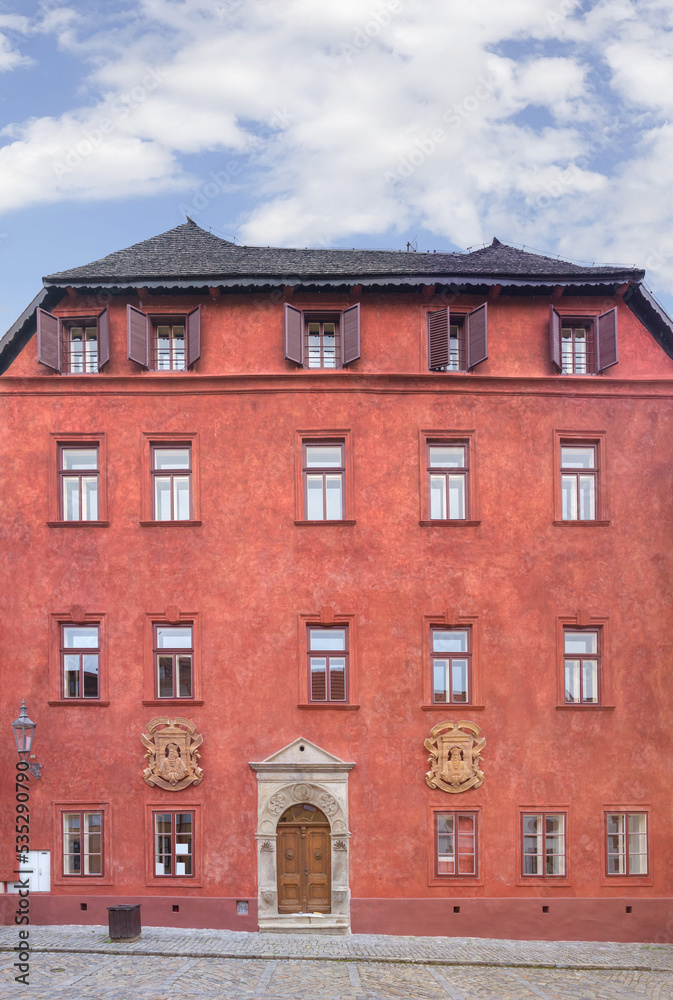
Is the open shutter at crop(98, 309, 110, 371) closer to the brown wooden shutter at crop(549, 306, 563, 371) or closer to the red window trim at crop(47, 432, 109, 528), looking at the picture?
the red window trim at crop(47, 432, 109, 528)

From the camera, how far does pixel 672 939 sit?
64.5 feet

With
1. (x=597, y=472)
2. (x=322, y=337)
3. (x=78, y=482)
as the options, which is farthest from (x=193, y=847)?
(x=597, y=472)

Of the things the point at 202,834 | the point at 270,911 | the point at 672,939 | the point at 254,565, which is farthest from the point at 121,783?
the point at 672,939

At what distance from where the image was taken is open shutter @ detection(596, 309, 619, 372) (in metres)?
21.2

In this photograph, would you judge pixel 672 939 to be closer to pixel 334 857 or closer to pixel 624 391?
pixel 334 857

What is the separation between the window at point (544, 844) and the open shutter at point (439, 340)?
396 inches

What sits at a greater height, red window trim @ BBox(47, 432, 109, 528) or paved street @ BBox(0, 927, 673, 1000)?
red window trim @ BBox(47, 432, 109, 528)

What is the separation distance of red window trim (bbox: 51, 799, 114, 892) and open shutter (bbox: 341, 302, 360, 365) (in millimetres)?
11090

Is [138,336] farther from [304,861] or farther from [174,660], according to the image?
[304,861]

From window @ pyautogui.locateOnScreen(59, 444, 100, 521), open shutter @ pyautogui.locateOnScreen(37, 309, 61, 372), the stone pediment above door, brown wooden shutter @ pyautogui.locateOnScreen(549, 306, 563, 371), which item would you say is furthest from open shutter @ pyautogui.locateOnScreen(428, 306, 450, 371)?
the stone pediment above door

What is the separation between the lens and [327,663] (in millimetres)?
20531

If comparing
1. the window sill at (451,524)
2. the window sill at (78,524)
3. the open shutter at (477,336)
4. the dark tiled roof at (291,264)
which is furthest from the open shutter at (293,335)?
the window sill at (78,524)

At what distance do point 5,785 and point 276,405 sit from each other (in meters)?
10.2

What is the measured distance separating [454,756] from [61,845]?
28.2ft
